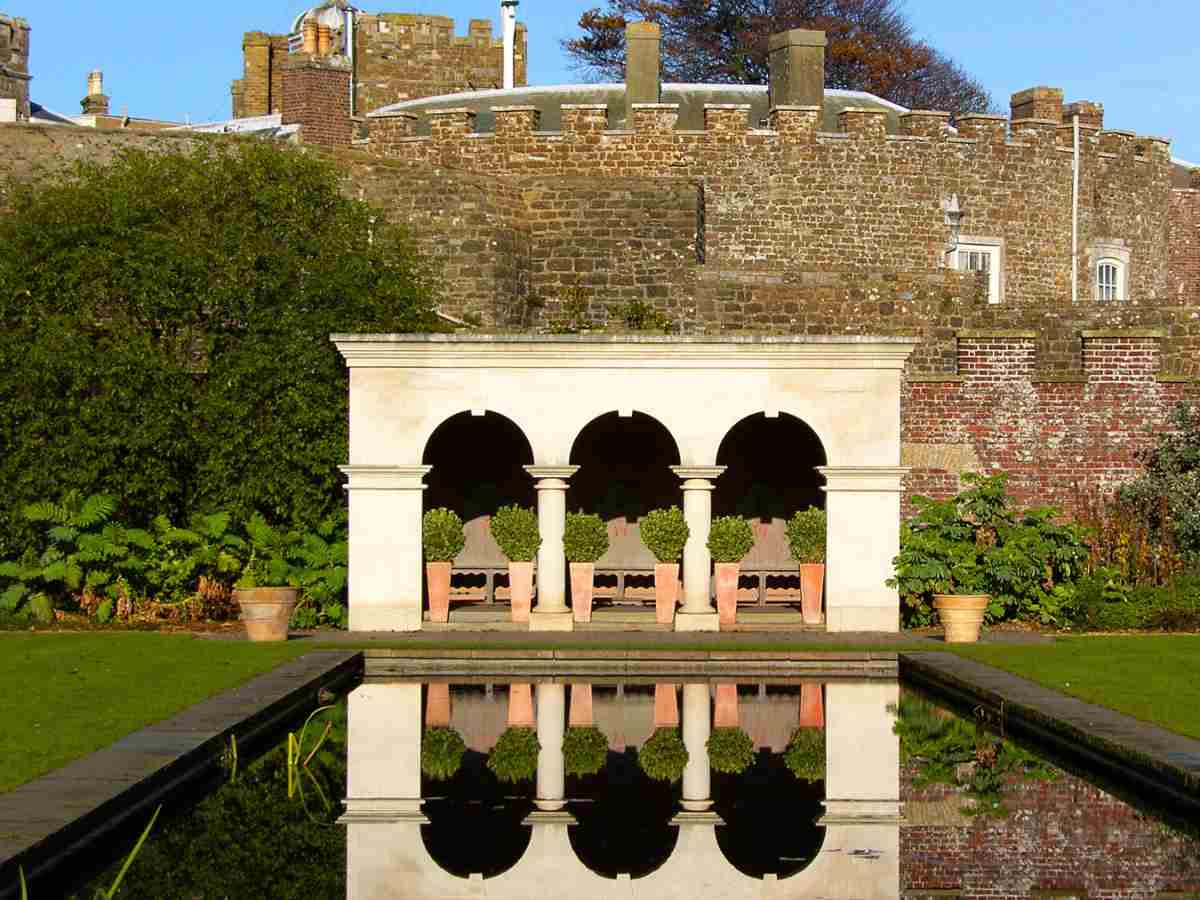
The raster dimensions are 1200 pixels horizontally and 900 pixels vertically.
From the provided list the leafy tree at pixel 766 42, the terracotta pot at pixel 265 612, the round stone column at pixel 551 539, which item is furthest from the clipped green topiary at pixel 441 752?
the leafy tree at pixel 766 42

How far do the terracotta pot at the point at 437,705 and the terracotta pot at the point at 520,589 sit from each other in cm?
399

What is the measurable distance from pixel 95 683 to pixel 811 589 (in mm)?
8405

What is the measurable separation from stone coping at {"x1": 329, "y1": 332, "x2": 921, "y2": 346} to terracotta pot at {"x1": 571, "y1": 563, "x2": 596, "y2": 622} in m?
2.33

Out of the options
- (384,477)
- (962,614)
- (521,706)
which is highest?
(384,477)

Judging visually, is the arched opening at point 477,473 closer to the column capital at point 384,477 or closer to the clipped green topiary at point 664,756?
the column capital at point 384,477

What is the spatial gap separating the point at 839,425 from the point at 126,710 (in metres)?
9.45

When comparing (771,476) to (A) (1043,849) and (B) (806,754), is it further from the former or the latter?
(A) (1043,849)

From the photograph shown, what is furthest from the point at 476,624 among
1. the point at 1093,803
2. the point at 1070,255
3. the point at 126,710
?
the point at 1070,255

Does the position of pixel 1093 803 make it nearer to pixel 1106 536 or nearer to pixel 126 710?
pixel 126 710

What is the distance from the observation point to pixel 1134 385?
25.8 m

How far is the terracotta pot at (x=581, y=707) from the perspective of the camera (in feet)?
51.8

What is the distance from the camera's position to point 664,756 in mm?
14242

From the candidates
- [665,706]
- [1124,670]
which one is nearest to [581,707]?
[665,706]

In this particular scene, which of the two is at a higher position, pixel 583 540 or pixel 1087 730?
pixel 583 540
